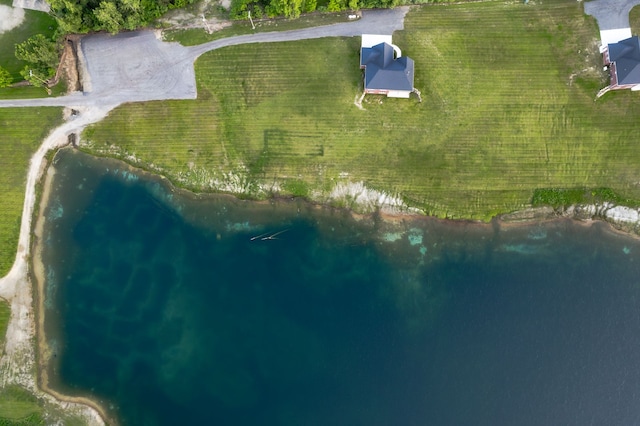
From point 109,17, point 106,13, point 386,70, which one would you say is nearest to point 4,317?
point 109,17

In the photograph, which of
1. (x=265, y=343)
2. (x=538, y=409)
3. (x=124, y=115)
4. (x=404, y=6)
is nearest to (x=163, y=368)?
(x=265, y=343)

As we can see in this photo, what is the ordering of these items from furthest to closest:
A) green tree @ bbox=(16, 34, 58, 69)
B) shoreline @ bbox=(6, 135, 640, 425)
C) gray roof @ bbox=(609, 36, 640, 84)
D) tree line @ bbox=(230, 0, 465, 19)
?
tree line @ bbox=(230, 0, 465, 19), shoreline @ bbox=(6, 135, 640, 425), green tree @ bbox=(16, 34, 58, 69), gray roof @ bbox=(609, 36, 640, 84)

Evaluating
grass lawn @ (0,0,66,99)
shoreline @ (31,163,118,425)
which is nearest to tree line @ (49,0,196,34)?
grass lawn @ (0,0,66,99)

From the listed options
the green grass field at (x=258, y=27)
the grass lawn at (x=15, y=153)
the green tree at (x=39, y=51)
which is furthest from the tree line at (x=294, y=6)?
the grass lawn at (x=15, y=153)

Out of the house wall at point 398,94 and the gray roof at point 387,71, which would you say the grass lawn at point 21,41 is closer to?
the gray roof at point 387,71

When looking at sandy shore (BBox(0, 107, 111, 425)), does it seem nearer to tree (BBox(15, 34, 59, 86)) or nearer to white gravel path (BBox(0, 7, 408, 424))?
white gravel path (BBox(0, 7, 408, 424))
